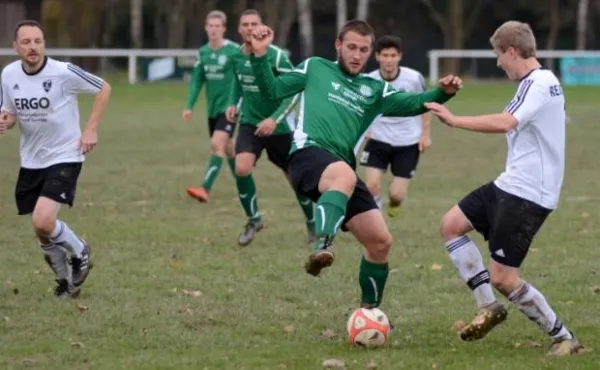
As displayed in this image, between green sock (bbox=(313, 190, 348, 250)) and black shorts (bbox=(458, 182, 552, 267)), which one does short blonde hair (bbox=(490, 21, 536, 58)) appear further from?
green sock (bbox=(313, 190, 348, 250))

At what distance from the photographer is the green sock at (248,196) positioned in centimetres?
1279

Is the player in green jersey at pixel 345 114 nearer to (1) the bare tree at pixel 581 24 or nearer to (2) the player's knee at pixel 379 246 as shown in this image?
(2) the player's knee at pixel 379 246

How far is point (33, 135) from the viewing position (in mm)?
9539

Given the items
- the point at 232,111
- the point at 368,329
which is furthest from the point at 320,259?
the point at 232,111

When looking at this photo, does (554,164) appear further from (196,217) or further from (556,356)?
(196,217)

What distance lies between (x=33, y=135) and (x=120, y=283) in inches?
54.1

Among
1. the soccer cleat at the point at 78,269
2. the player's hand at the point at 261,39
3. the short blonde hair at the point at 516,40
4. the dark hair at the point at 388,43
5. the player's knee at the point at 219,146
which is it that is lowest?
the player's knee at the point at 219,146

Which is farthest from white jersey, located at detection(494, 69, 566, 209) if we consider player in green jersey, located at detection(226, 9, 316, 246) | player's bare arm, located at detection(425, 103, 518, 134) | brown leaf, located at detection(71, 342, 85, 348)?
player in green jersey, located at detection(226, 9, 316, 246)

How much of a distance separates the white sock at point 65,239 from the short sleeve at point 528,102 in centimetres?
365

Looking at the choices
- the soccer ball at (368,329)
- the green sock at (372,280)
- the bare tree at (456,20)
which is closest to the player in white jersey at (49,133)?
the green sock at (372,280)

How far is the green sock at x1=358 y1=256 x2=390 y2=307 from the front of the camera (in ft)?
26.9

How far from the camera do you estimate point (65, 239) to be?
9570mm

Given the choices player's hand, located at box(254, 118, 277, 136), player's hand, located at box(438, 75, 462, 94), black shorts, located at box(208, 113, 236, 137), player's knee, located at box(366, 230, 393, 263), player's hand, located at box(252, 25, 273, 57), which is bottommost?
black shorts, located at box(208, 113, 236, 137)

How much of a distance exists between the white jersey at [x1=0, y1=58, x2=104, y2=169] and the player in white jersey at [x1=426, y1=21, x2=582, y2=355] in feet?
10.2
